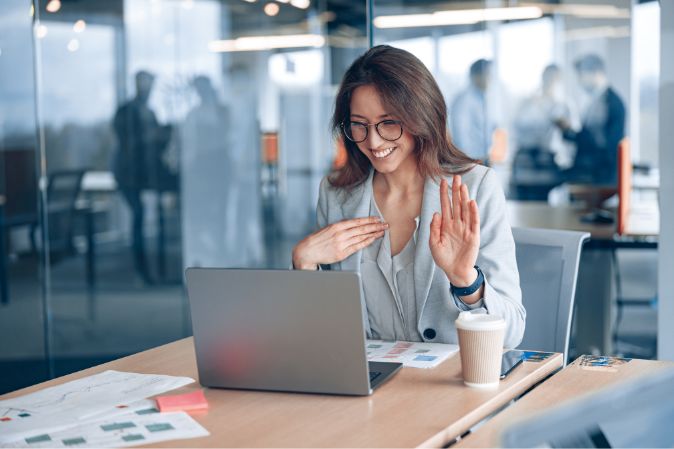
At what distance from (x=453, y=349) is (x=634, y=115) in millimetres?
4067

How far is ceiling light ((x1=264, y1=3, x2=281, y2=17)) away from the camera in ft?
19.9

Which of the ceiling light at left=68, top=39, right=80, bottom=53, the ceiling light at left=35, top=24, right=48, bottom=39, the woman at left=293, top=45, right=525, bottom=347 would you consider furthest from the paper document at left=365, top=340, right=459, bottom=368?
the ceiling light at left=68, top=39, right=80, bottom=53

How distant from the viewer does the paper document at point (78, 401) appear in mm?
1560

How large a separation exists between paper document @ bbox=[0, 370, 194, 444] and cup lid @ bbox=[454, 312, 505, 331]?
594 millimetres

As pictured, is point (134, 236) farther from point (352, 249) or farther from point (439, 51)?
point (352, 249)

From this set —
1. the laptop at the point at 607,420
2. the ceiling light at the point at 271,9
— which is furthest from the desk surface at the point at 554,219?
the laptop at the point at 607,420

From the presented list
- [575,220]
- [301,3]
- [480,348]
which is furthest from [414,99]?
[301,3]

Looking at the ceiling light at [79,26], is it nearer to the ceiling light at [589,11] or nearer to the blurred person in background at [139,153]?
the blurred person in background at [139,153]

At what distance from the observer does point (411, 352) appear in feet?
6.64

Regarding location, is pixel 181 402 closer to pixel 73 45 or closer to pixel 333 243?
pixel 333 243

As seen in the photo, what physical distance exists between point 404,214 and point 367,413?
92 cm

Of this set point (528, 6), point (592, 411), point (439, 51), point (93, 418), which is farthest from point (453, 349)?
point (528, 6)

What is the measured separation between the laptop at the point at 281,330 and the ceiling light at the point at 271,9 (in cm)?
466

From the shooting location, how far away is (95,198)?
529 cm
